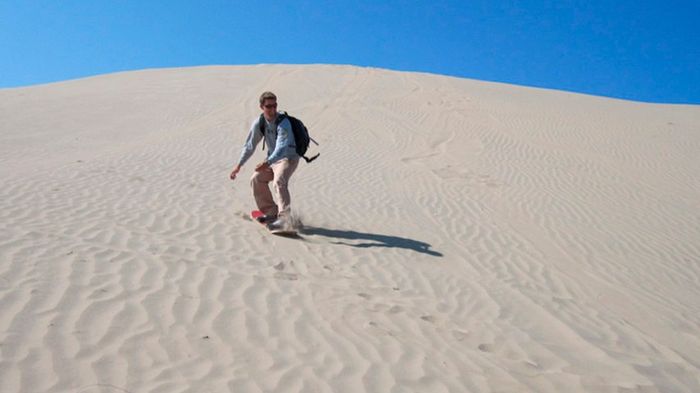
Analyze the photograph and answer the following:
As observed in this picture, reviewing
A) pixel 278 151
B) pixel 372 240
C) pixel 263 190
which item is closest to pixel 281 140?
pixel 278 151

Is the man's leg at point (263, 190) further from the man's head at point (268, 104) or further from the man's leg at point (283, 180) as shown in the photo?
the man's head at point (268, 104)

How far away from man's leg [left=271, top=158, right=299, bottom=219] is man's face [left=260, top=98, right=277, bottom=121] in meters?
0.54

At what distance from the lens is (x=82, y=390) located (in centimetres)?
262

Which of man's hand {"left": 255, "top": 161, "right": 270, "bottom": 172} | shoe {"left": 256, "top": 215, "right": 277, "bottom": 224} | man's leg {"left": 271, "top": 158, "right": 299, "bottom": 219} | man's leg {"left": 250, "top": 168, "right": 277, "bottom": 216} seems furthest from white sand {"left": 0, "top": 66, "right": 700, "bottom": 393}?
man's hand {"left": 255, "top": 161, "right": 270, "bottom": 172}

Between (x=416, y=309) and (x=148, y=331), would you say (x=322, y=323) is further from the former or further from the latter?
(x=148, y=331)

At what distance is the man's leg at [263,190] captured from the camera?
21.0 ft

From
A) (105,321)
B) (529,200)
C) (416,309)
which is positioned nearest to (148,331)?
(105,321)

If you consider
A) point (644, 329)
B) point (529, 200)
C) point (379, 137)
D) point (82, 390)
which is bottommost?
point (82, 390)

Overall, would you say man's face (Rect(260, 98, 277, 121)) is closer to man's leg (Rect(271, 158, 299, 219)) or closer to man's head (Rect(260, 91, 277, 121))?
man's head (Rect(260, 91, 277, 121))

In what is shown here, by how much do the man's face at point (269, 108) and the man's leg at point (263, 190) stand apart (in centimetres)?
68

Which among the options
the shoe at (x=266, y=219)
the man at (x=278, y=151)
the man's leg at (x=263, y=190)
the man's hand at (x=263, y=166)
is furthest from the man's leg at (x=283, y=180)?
the shoe at (x=266, y=219)

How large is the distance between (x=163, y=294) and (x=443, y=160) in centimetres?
983

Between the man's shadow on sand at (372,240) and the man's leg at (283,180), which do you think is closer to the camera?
the man's leg at (283,180)

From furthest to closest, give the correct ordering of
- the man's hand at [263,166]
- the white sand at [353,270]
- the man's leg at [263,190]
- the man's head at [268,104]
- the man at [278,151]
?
the man's leg at [263,190], the man's hand at [263,166], the man at [278,151], the man's head at [268,104], the white sand at [353,270]
